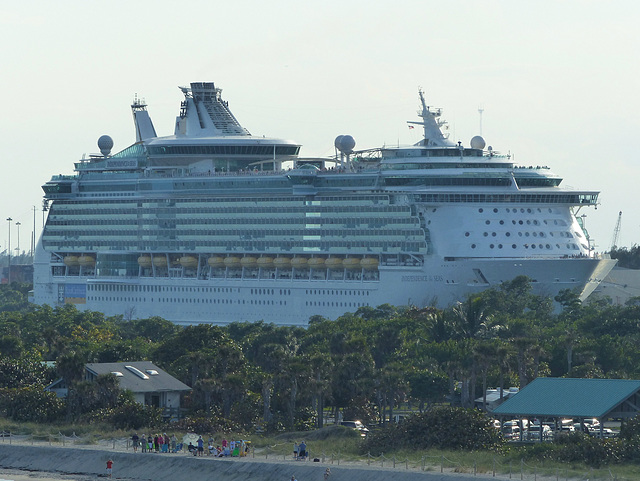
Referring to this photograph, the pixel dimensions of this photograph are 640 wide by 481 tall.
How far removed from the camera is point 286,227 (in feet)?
431

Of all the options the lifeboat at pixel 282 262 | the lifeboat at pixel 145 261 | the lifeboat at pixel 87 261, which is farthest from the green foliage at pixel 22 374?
the lifeboat at pixel 87 261

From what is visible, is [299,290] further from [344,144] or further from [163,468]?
[163,468]

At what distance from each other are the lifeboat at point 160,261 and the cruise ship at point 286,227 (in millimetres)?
164

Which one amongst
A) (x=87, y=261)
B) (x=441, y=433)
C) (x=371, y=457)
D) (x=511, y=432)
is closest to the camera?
(x=371, y=457)

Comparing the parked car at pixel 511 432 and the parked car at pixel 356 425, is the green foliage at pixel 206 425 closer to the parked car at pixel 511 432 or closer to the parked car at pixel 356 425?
the parked car at pixel 356 425

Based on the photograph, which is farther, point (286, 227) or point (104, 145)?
point (104, 145)

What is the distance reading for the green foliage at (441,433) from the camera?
70.1 meters

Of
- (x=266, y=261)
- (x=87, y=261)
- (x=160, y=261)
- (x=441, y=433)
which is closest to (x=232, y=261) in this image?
(x=266, y=261)

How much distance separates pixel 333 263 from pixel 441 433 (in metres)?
57.3

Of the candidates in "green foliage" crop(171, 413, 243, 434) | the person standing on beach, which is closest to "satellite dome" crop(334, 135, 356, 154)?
"green foliage" crop(171, 413, 243, 434)

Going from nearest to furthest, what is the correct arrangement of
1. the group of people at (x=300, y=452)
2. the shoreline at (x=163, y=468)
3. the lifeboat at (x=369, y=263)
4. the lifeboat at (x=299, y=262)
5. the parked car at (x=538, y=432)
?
the shoreline at (x=163, y=468) → the group of people at (x=300, y=452) → the parked car at (x=538, y=432) → the lifeboat at (x=369, y=263) → the lifeboat at (x=299, y=262)

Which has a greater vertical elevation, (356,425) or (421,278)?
(421,278)

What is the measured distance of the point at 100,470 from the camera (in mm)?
72375

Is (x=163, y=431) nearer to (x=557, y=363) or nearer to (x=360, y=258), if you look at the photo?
(x=557, y=363)
